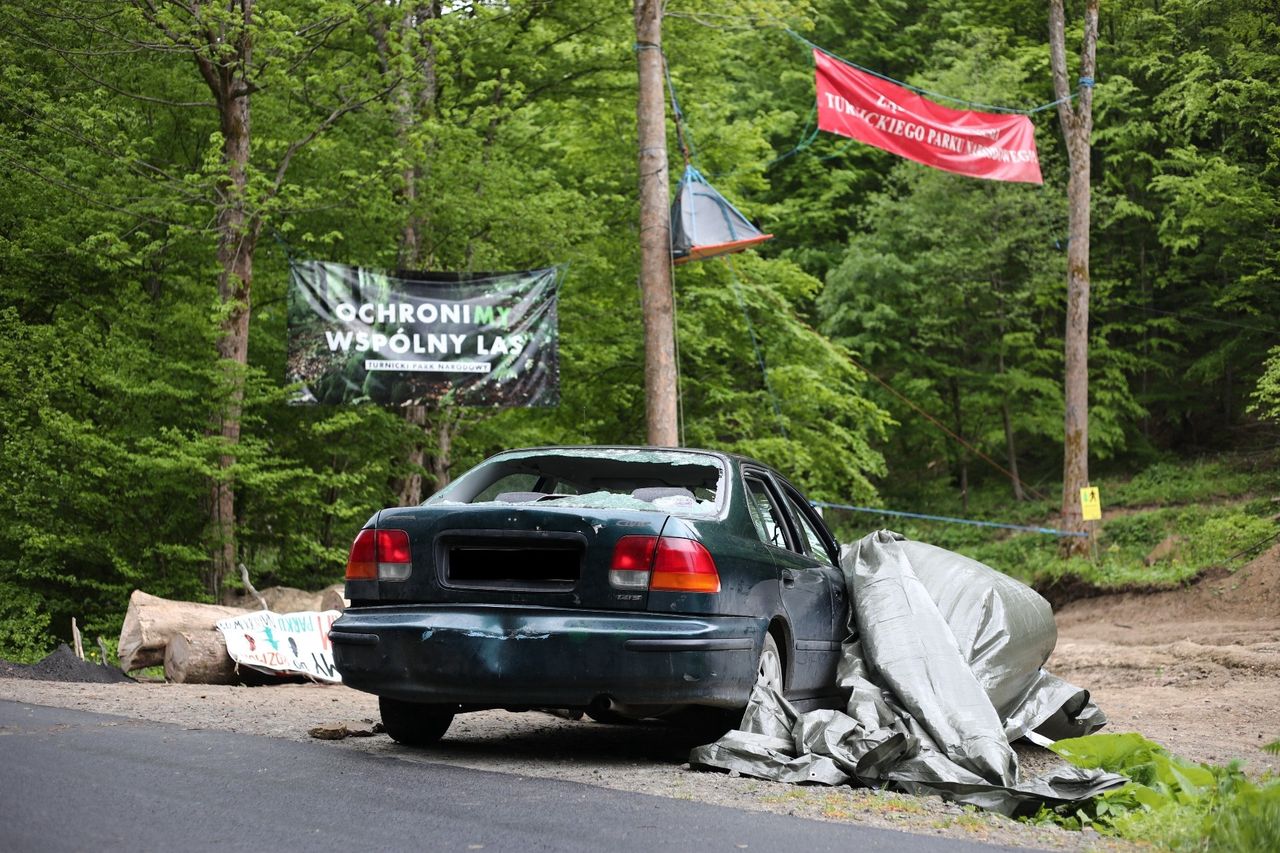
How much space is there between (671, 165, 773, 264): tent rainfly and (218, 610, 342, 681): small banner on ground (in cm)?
531

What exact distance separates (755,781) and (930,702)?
121 centimetres

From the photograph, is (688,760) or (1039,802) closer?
(1039,802)

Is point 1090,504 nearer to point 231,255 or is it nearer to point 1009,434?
A: point 1009,434

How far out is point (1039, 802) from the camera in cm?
523

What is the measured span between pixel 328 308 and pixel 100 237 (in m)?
3.11

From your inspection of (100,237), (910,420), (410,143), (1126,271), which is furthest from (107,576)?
(1126,271)

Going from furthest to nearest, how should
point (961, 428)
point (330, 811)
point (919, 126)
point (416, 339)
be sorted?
1. point (961, 428)
2. point (919, 126)
3. point (416, 339)
4. point (330, 811)

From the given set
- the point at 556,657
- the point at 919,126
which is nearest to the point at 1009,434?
the point at 919,126

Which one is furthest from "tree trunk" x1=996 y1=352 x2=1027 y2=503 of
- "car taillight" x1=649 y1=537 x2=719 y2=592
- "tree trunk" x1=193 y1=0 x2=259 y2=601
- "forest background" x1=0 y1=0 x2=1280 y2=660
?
"car taillight" x1=649 y1=537 x2=719 y2=592

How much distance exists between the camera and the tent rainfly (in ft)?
45.0

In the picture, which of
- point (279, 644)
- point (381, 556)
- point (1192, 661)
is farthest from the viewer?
point (1192, 661)

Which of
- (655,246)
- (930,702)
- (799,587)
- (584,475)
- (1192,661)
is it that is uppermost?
(655,246)

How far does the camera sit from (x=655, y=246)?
44.9ft

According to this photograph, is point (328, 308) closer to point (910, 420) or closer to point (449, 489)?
point (449, 489)
